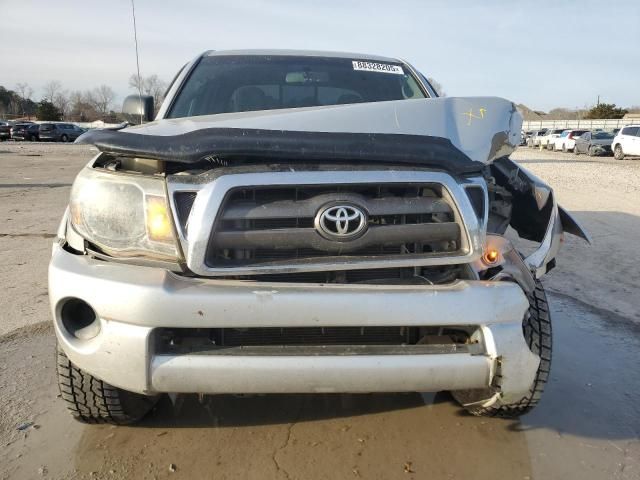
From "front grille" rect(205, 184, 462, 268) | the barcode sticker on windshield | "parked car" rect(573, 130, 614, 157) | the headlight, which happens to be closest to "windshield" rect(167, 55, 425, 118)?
the barcode sticker on windshield

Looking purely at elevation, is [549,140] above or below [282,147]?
below

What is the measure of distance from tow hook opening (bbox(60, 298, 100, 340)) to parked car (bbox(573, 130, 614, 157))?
31.1m

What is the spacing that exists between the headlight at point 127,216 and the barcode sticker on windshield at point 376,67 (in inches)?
94.1

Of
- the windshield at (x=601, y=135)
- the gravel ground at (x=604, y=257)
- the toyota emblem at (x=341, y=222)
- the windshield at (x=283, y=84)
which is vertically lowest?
the windshield at (x=601, y=135)

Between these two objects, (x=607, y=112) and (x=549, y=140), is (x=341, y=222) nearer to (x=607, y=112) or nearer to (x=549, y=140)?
(x=549, y=140)

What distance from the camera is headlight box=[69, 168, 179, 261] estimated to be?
82.8 inches

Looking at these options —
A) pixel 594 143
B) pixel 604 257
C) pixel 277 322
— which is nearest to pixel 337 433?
pixel 277 322

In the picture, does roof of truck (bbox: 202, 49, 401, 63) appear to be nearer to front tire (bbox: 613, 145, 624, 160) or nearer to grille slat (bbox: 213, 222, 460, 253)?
grille slat (bbox: 213, 222, 460, 253)

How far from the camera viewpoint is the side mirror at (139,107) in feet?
11.7

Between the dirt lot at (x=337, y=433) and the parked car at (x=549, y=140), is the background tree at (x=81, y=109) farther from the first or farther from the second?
the dirt lot at (x=337, y=433)

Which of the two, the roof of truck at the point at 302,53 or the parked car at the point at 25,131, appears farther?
the parked car at the point at 25,131

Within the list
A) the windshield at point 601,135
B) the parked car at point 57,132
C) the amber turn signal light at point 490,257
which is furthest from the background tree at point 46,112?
the amber turn signal light at point 490,257

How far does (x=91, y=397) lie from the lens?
7.94 ft

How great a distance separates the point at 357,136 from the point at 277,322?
82 centimetres
